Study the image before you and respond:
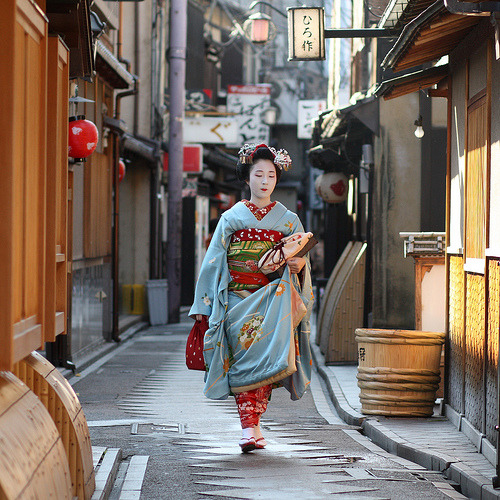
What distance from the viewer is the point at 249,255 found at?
26.6 feet

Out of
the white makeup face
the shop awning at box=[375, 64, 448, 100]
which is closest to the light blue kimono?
the white makeup face

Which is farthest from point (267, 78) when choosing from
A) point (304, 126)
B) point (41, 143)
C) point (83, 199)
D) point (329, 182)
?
point (41, 143)

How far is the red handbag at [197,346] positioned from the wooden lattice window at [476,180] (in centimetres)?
231

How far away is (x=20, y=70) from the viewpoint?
409 cm

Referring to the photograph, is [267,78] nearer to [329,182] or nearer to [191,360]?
[329,182]

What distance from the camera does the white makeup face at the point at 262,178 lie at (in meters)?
8.21

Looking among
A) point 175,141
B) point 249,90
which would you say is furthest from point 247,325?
point 249,90

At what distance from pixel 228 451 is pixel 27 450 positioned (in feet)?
12.8

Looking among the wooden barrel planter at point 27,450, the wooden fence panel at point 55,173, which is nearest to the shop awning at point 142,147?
the wooden fence panel at point 55,173

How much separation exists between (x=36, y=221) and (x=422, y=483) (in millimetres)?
3296

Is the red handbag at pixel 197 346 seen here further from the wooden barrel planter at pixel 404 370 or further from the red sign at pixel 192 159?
the red sign at pixel 192 159

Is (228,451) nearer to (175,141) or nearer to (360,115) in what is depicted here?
(360,115)

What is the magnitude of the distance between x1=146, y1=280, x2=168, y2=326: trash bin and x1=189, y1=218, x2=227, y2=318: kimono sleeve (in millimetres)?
14353

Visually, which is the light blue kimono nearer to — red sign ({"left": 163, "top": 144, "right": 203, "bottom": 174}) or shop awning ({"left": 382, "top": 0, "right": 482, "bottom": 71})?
shop awning ({"left": 382, "top": 0, "right": 482, "bottom": 71})
